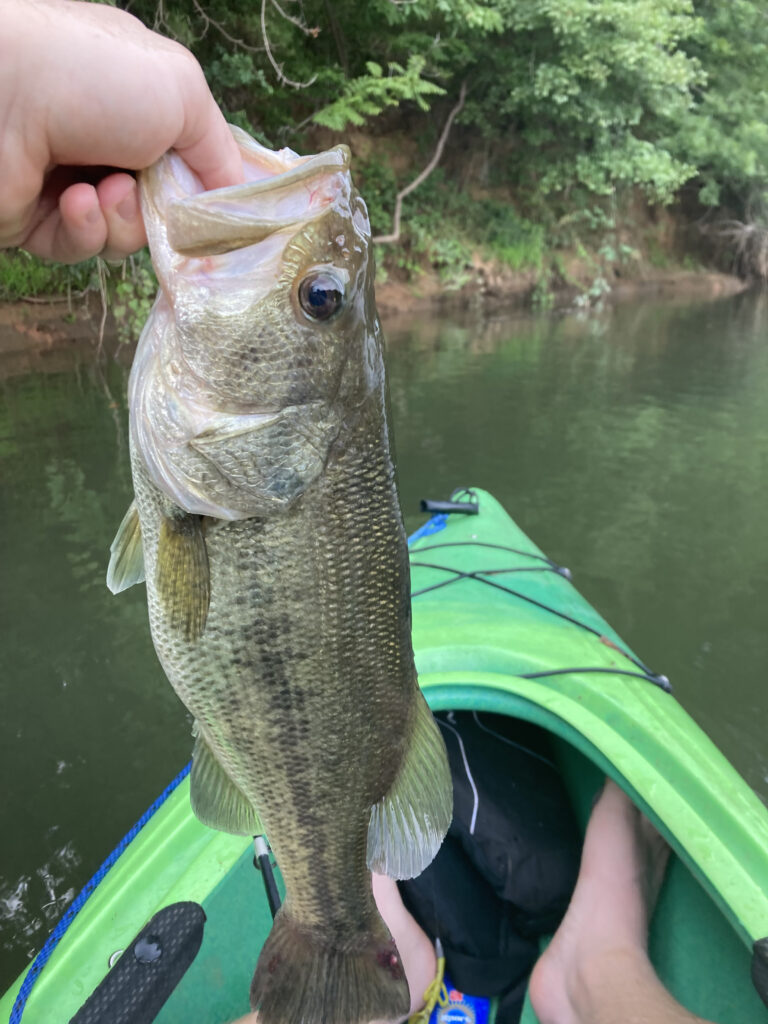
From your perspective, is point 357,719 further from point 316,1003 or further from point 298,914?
point 316,1003

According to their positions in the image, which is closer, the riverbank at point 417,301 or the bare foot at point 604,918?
the bare foot at point 604,918

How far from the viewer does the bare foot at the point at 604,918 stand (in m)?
1.90

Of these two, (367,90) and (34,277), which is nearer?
(34,277)

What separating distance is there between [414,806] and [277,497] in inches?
25.0

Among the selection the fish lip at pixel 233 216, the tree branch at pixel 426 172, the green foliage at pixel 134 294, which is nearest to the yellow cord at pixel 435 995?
the fish lip at pixel 233 216

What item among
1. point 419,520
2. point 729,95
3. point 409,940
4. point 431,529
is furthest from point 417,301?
point 409,940

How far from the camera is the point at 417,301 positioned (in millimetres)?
A: 15367

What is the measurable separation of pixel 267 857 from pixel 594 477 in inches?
205

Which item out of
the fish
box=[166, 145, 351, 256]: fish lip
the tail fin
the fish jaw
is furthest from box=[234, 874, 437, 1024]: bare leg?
box=[166, 145, 351, 256]: fish lip

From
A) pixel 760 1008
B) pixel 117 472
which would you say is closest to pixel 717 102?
pixel 117 472

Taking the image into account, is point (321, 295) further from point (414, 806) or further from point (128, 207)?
point (414, 806)

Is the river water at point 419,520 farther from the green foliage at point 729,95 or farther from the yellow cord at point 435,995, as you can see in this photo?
the green foliage at point 729,95

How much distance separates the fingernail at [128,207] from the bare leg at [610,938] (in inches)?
80.4

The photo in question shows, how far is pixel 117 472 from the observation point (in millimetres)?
6035
